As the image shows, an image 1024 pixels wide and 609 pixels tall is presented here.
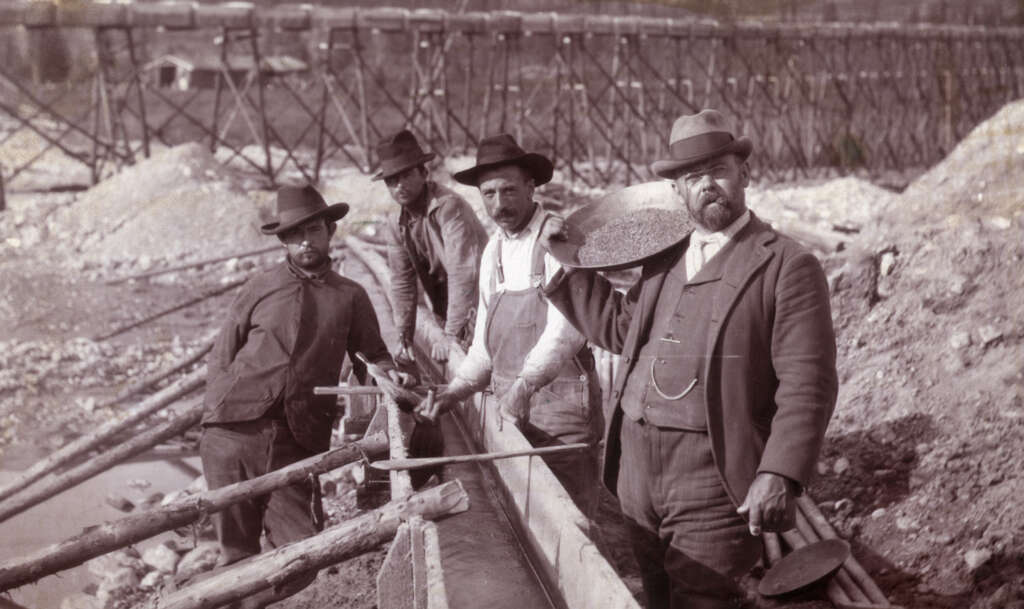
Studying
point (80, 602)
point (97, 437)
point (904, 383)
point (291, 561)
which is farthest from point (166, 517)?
point (904, 383)

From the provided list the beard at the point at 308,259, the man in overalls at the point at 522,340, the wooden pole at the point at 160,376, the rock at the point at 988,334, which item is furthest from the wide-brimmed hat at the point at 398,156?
the wooden pole at the point at 160,376

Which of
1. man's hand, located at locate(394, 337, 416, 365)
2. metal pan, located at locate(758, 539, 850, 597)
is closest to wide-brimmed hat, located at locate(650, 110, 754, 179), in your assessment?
metal pan, located at locate(758, 539, 850, 597)

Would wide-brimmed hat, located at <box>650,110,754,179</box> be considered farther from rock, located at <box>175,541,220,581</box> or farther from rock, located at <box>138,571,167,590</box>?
rock, located at <box>138,571,167,590</box>

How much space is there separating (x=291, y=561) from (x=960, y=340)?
162 inches

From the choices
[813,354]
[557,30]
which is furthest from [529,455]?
[557,30]

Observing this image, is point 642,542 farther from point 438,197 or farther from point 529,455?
point 438,197

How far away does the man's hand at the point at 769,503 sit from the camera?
3.26 m

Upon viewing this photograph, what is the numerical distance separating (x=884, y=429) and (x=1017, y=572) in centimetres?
148

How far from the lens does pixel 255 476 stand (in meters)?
5.23

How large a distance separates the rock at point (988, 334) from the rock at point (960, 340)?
67 millimetres

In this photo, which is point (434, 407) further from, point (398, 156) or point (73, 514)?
point (73, 514)

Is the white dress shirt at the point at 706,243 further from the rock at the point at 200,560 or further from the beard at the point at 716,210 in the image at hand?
the rock at the point at 200,560

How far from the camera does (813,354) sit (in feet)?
10.9

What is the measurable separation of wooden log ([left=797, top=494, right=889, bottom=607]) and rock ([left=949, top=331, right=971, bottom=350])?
1392mm
